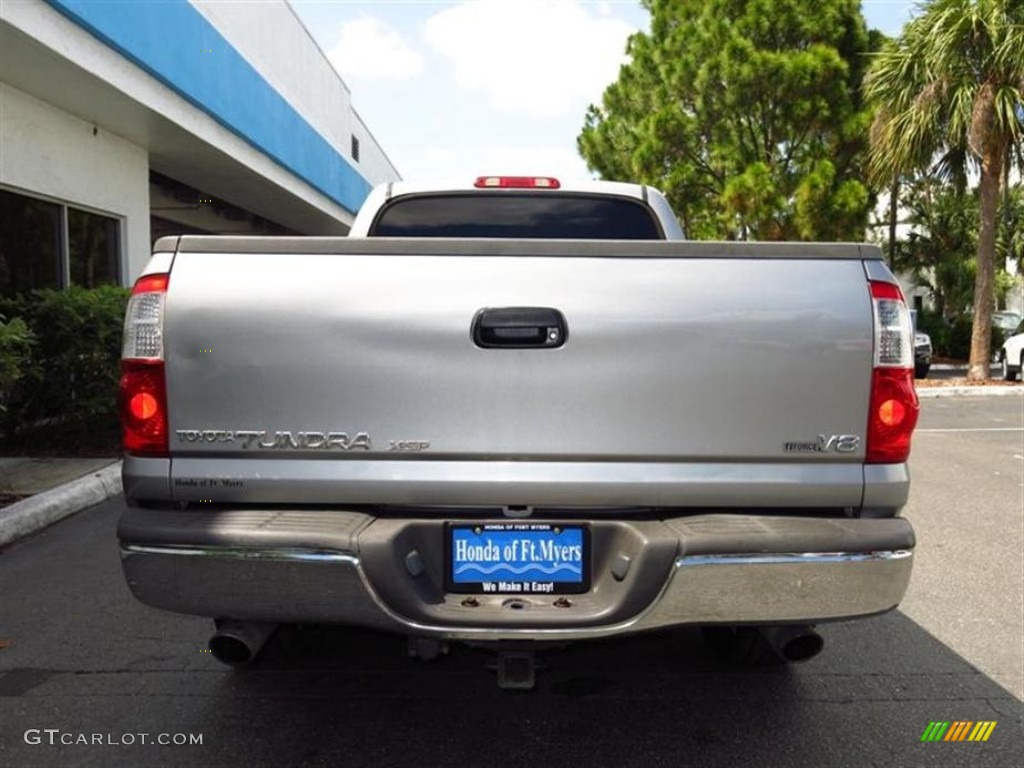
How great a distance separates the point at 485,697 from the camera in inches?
135

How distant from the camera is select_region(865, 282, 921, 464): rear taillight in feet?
8.58

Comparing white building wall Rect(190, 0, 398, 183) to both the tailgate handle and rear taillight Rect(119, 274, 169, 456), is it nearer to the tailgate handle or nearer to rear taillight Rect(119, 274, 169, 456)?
rear taillight Rect(119, 274, 169, 456)

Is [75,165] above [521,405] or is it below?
above

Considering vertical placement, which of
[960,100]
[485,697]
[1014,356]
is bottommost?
[485,697]

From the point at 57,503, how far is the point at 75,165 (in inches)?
233

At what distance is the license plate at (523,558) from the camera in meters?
2.60

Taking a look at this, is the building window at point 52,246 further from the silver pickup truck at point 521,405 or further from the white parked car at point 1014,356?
the white parked car at point 1014,356

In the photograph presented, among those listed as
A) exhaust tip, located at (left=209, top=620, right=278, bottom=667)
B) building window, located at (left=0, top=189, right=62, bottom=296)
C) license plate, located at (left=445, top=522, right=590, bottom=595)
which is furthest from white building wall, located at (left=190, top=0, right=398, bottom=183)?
license plate, located at (left=445, top=522, right=590, bottom=595)

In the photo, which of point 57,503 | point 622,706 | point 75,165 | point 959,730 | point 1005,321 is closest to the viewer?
point 959,730

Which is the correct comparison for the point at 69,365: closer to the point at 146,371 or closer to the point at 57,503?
the point at 57,503

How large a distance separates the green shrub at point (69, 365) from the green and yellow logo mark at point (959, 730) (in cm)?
712

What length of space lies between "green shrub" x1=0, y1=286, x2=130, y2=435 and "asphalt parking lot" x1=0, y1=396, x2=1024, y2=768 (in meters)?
3.78

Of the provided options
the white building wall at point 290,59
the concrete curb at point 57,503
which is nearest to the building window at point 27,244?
the concrete curb at point 57,503

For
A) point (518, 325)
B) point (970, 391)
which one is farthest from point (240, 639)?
point (970, 391)
